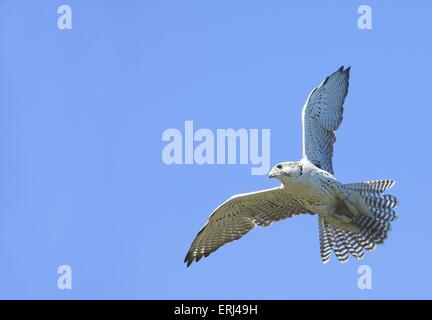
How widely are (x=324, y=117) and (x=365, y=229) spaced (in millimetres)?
1510

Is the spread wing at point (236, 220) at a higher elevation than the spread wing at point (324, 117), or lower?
lower

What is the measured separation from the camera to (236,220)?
1689 cm

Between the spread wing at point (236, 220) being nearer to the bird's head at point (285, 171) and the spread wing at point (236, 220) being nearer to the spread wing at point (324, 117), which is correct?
the spread wing at point (324, 117)

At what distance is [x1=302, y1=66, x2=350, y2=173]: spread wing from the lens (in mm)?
16391

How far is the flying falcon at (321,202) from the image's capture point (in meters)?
15.9

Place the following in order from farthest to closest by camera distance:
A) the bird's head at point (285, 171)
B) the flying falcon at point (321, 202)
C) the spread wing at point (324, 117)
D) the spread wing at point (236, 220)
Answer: the spread wing at point (236, 220), the spread wing at point (324, 117), the flying falcon at point (321, 202), the bird's head at point (285, 171)

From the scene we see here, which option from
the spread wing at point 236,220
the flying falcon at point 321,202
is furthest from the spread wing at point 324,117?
the spread wing at point 236,220

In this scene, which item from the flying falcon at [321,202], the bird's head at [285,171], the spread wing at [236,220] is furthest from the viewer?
the spread wing at [236,220]
